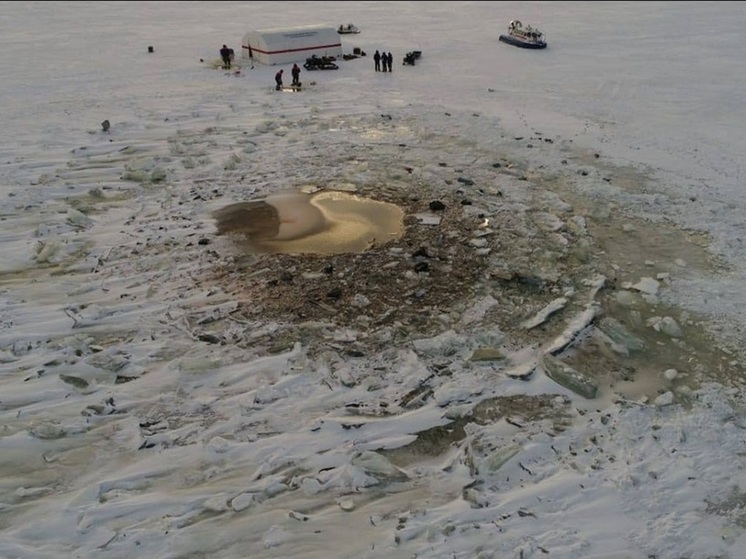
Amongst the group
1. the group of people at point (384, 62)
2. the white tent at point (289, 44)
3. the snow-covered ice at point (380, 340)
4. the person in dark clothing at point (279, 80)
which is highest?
the white tent at point (289, 44)

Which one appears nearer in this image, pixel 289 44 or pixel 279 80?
pixel 279 80

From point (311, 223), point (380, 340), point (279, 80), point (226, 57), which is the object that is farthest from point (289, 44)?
point (380, 340)

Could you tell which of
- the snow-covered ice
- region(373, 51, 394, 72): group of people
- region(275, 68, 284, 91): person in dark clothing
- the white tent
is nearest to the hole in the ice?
the snow-covered ice

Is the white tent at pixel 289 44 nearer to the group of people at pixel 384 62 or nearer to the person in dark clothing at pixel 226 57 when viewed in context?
the person in dark clothing at pixel 226 57

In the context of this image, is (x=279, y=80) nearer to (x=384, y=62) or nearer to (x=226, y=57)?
(x=226, y=57)

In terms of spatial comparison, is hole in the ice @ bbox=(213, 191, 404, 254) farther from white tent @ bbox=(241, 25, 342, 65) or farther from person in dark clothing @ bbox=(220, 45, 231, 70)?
person in dark clothing @ bbox=(220, 45, 231, 70)

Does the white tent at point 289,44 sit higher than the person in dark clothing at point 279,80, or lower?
higher

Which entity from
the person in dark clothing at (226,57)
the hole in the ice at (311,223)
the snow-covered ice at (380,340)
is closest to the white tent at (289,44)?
the person in dark clothing at (226,57)

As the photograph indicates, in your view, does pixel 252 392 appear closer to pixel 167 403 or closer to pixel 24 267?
pixel 167 403
